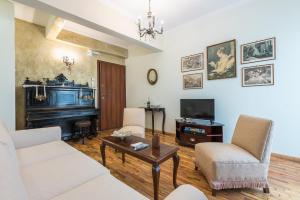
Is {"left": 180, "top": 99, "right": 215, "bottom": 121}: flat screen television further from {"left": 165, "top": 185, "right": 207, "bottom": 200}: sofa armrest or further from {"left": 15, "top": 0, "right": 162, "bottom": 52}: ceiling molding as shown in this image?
{"left": 165, "top": 185, "right": 207, "bottom": 200}: sofa armrest

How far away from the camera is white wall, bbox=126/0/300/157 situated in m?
2.50

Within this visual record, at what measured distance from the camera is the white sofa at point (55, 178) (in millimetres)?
708

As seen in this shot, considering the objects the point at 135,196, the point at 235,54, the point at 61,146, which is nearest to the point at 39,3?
the point at 61,146

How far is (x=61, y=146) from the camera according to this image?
6.09 feet

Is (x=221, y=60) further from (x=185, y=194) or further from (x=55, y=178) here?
(x=55, y=178)

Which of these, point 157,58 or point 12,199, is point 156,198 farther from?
point 157,58

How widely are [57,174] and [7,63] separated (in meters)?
2.41

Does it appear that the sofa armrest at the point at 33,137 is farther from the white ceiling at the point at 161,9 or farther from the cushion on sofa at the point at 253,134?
the cushion on sofa at the point at 253,134

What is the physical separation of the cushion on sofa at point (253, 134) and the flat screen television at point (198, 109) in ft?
3.58

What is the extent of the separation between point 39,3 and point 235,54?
3375 mm

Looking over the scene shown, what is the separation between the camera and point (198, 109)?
334 cm

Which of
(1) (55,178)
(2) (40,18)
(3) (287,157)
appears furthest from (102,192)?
(2) (40,18)

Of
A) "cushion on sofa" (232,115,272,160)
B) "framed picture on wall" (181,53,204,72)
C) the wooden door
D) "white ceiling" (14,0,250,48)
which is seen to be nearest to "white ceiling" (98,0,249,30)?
"white ceiling" (14,0,250,48)

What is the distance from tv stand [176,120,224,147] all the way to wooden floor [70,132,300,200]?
0.42 metres
